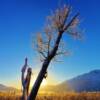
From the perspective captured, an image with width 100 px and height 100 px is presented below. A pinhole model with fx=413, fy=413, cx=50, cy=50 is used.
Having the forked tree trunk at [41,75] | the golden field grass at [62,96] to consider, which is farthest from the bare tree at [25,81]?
the golden field grass at [62,96]

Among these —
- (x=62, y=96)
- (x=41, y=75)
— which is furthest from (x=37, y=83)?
(x=62, y=96)

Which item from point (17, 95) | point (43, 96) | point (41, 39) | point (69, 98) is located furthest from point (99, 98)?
point (41, 39)

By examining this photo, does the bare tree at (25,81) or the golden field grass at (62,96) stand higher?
the golden field grass at (62,96)

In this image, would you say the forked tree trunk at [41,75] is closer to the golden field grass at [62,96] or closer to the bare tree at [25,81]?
the bare tree at [25,81]

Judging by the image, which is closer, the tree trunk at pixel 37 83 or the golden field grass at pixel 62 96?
the tree trunk at pixel 37 83

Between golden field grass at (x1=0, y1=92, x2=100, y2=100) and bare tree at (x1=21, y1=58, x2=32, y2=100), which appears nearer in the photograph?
bare tree at (x1=21, y1=58, x2=32, y2=100)

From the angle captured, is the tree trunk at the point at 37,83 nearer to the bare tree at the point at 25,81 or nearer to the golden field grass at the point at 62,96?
the bare tree at the point at 25,81

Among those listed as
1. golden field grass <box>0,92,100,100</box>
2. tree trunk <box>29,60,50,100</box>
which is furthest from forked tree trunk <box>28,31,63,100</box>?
golden field grass <box>0,92,100,100</box>

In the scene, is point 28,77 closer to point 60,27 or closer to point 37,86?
point 37,86

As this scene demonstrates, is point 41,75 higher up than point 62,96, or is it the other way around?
point 62,96

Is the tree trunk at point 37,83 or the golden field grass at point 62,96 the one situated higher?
the golden field grass at point 62,96

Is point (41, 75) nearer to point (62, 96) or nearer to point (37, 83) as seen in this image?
point (37, 83)

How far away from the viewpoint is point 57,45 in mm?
21656

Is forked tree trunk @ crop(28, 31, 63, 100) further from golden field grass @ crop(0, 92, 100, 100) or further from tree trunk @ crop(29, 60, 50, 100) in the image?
golden field grass @ crop(0, 92, 100, 100)
